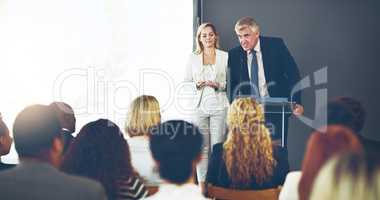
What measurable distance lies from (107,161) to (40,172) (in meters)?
0.34

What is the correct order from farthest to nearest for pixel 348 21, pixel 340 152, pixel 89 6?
pixel 89 6 < pixel 348 21 < pixel 340 152

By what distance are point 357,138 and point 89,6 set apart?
1.56 meters

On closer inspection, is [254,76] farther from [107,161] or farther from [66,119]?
[66,119]

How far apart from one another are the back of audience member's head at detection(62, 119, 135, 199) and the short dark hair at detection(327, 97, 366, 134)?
1.06 metres

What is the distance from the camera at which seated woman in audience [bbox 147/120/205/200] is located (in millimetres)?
2820

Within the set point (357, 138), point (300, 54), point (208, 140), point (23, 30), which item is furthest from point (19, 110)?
point (357, 138)

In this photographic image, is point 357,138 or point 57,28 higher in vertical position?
point 57,28

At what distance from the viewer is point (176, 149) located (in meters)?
2.85

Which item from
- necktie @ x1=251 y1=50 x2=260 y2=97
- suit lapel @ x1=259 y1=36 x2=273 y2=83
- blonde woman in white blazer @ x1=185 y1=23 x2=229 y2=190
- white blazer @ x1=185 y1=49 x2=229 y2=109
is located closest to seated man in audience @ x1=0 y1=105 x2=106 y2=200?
blonde woman in white blazer @ x1=185 y1=23 x2=229 y2=190

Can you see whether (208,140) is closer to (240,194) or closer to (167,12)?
(240,194)

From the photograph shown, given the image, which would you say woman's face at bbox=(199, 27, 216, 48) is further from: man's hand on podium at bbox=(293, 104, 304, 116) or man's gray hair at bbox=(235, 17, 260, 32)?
man's hand on podium at bbox=(293, 104, 304, 116)

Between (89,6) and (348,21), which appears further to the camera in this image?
(89,6)

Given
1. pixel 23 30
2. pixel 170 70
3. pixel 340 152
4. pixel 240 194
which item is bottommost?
pixel 240 194

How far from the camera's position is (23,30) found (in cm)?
298
